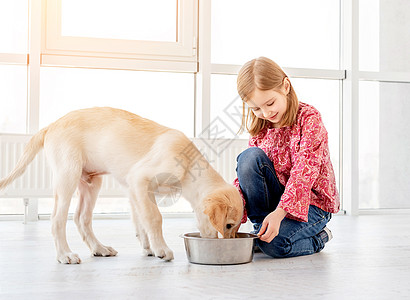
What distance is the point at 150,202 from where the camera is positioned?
1.90 metres

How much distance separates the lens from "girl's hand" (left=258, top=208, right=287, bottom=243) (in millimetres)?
1821

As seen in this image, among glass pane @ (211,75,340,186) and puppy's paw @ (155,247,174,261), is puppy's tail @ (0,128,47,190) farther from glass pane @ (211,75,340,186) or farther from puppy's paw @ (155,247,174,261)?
glass pane @ (211,75,340,186)

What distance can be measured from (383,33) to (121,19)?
2615 millimetres

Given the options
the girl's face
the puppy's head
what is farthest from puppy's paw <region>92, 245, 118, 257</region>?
the girl's face

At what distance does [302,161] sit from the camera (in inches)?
76.8

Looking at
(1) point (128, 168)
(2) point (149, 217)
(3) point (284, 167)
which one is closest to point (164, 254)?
(2) point (149, 217)

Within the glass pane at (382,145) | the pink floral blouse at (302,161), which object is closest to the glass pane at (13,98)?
the pink floral blouse at (302,161)

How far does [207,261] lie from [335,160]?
318 cm

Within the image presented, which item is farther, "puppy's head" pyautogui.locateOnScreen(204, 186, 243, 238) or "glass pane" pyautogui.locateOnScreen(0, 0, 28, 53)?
"glass pane" pyautogui.locateOnScreen(0, 0, 28, 53)

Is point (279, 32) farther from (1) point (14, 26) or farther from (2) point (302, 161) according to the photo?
(2) point (302, 161)

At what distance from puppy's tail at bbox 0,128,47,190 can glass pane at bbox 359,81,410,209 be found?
3504 mm

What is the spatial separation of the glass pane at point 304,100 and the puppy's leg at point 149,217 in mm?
2434

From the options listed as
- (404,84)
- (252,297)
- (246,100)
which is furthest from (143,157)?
(404,84)

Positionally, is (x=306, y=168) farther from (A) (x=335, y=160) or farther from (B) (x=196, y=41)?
(A) (x=335, y=160)
